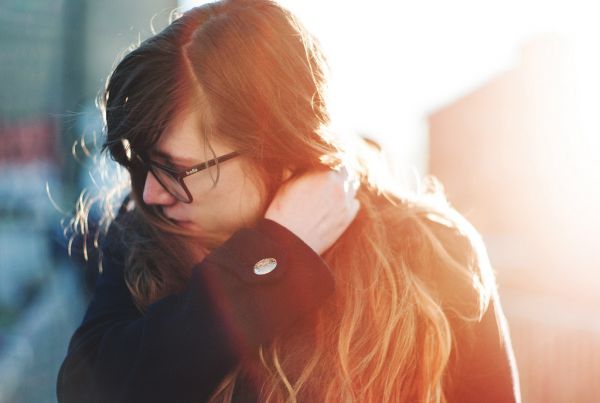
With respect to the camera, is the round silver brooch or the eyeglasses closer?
the round silver brooch

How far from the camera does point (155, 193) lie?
60.6 inches

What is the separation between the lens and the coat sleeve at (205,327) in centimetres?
128

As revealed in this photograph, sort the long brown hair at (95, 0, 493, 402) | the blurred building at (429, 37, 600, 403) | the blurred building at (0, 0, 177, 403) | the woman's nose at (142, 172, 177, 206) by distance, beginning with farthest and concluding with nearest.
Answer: the blurred building at (429, 37, 600, 403) → the blurred building at (0, 0, 177, 403) → the woman's nose at (142, 172, 177, 206) → the long brown hair at (95, 0, 493, 402)

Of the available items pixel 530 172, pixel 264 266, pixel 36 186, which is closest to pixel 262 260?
pixel 264 266

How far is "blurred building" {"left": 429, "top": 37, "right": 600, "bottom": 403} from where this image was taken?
55.7 feet

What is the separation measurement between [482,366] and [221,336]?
60 centimetres

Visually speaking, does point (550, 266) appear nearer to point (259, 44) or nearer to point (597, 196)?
→ point (597, 196)

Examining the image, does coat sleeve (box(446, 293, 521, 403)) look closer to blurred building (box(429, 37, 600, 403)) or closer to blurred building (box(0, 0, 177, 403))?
blurred building (box(0, 0, 177, 403))

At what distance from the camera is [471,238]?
156 cm

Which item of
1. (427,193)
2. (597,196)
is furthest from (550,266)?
(427,193)

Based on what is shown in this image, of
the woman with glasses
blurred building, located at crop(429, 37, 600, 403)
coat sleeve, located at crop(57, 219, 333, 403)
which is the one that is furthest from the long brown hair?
blurred building, located at crop(429, 37, 600, 403)

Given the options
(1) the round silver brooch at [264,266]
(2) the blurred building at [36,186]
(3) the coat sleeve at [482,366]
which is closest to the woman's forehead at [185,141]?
(1) the round silver brooch at [264,266]

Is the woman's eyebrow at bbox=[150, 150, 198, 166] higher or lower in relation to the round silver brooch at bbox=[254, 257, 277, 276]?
higher

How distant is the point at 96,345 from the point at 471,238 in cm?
98
